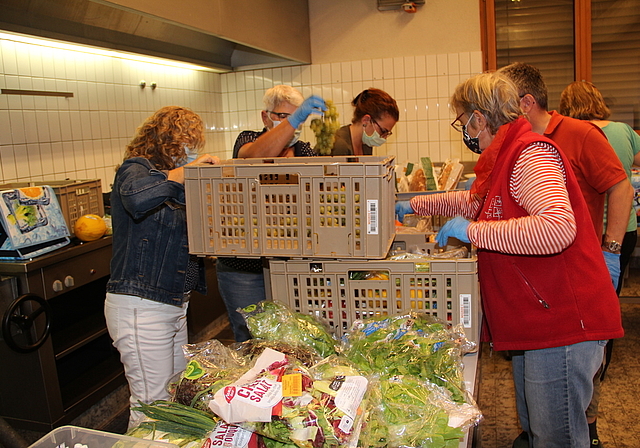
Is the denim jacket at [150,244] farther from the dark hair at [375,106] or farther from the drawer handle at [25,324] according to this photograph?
the dark hair at [375,106]

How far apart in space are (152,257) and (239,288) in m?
0.45

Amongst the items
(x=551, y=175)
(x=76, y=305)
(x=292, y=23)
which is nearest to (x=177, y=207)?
(x=551, y=175)

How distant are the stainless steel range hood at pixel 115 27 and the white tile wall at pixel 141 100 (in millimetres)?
275

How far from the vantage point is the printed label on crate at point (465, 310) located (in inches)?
61.4

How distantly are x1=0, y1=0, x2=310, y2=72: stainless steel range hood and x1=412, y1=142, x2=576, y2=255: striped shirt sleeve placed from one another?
1818 millimetres

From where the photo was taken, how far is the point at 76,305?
10.3 feet

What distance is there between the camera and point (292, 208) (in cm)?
157

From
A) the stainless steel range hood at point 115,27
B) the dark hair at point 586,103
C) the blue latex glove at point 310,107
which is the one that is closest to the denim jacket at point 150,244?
the blue latex glove at point 310,107

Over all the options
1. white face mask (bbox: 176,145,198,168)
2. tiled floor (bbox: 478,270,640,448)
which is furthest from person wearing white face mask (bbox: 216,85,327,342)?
tiled floor (bbox: 478,270,640,448)

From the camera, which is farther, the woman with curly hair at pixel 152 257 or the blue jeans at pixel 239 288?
the blue jeans at pixel 239 288

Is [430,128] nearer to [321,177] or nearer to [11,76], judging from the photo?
[11,76]

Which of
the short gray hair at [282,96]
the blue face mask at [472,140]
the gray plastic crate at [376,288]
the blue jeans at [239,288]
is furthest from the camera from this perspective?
the short gray hair at [282,96]

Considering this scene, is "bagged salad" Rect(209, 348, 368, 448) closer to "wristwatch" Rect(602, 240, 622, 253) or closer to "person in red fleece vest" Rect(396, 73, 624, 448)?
"person in red fleece vest" Rect(396, 73, 624, 448)

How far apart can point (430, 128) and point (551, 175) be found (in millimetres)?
3601
